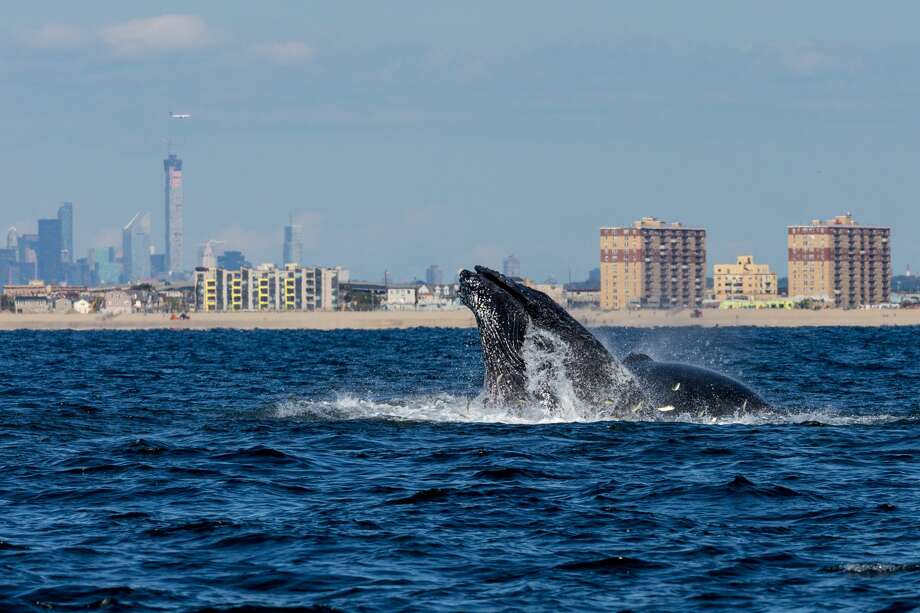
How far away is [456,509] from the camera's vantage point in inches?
610

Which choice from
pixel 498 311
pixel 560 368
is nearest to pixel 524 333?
pixel 498 311

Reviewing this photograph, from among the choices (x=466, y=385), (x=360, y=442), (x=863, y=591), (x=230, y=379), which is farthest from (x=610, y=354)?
(x=230, y=379)

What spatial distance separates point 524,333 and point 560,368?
0.82 m

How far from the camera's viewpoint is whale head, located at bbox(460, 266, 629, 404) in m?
20.8

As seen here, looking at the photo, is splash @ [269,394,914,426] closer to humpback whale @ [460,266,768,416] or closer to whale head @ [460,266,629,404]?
humpback whale @ [460,266,768,416]

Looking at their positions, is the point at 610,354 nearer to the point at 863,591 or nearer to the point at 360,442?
the point at 360,442

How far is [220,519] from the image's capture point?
48.6 feet

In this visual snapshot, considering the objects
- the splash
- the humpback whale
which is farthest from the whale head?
the splash

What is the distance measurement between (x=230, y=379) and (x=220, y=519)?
25.7 meters

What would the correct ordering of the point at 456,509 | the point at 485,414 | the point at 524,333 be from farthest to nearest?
the point at 485,414, the point at 524,333, the point at 456,509

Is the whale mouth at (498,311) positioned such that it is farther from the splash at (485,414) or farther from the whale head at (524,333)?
the splash at (485,414)

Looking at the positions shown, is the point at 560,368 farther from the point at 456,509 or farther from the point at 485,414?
the point at 456,509

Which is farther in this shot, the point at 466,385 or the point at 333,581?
the point at 466,385

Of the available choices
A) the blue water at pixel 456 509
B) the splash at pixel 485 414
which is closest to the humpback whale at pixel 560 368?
the splash at pixel 485 414
